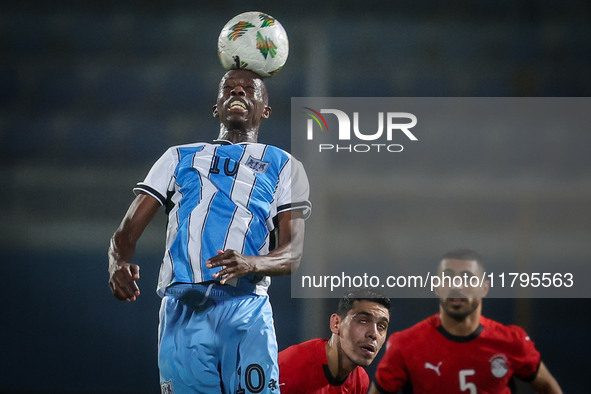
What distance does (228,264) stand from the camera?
1.92 m

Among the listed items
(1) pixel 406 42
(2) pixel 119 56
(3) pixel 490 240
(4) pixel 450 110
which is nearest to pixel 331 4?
(1) pixel 406 42

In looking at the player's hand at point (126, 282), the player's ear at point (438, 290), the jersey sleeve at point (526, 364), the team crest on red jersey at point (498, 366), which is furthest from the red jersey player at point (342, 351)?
the player's hand at point (126, 282)

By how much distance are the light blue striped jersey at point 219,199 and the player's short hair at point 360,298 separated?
556 mm

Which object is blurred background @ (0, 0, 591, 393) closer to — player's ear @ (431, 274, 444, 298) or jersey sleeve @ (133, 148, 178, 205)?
player's ear @ (431, 274, 444, 298)

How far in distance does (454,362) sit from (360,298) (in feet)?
1.42

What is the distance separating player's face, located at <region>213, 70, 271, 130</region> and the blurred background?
1033 mm

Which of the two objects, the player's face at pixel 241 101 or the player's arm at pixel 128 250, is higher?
the player's face at pixel 241 101

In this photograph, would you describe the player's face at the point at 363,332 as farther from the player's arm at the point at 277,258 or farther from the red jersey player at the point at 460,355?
the player's arm at the point at 277,258

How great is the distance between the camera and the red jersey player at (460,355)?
8.25ft

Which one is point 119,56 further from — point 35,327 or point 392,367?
point 392,367

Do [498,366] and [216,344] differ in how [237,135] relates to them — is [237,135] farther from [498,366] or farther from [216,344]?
[498,366]

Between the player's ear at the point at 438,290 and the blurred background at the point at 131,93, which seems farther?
the blurred background at the point at 131,93

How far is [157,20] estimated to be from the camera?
3.58 meters

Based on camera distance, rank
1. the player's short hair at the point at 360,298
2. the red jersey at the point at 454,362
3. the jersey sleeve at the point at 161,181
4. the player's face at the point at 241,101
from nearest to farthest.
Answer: the jersey sleeve at the point at 161,181, the player's face at the point at 241,101, the red jersey at the point at 454,362, the player's short hair at the point at 360,298
